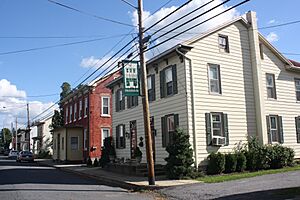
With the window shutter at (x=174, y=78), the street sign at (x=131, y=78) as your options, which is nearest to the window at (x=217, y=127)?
the window shutter at (x=174, y=78)

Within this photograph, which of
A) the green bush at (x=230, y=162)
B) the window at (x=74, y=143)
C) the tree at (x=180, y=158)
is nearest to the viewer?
the tree at (x=180, y=158)

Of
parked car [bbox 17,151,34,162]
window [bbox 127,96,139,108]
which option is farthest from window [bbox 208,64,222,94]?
parked car [bbox 17,151,34,162]

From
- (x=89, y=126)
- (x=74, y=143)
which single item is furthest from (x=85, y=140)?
(x=89, y=126)

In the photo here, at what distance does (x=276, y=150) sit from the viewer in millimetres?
20594

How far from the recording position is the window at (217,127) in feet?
63.5

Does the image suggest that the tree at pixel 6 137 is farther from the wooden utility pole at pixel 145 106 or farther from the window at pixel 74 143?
the wooden utility pole at pixel 145 106

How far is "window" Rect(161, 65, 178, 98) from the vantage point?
66.0ft

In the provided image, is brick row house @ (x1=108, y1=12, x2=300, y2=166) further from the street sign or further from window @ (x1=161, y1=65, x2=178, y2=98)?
the street sign

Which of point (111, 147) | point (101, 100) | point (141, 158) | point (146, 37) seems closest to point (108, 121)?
point (101, 100)

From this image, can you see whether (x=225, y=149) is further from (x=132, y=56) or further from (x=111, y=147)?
(x=111, y=147)

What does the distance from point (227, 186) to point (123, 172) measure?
858 centimetres

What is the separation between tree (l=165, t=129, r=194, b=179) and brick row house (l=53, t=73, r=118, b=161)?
17.2 metres

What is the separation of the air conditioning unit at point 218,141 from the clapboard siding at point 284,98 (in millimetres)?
4529

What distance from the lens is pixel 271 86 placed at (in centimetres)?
2309
